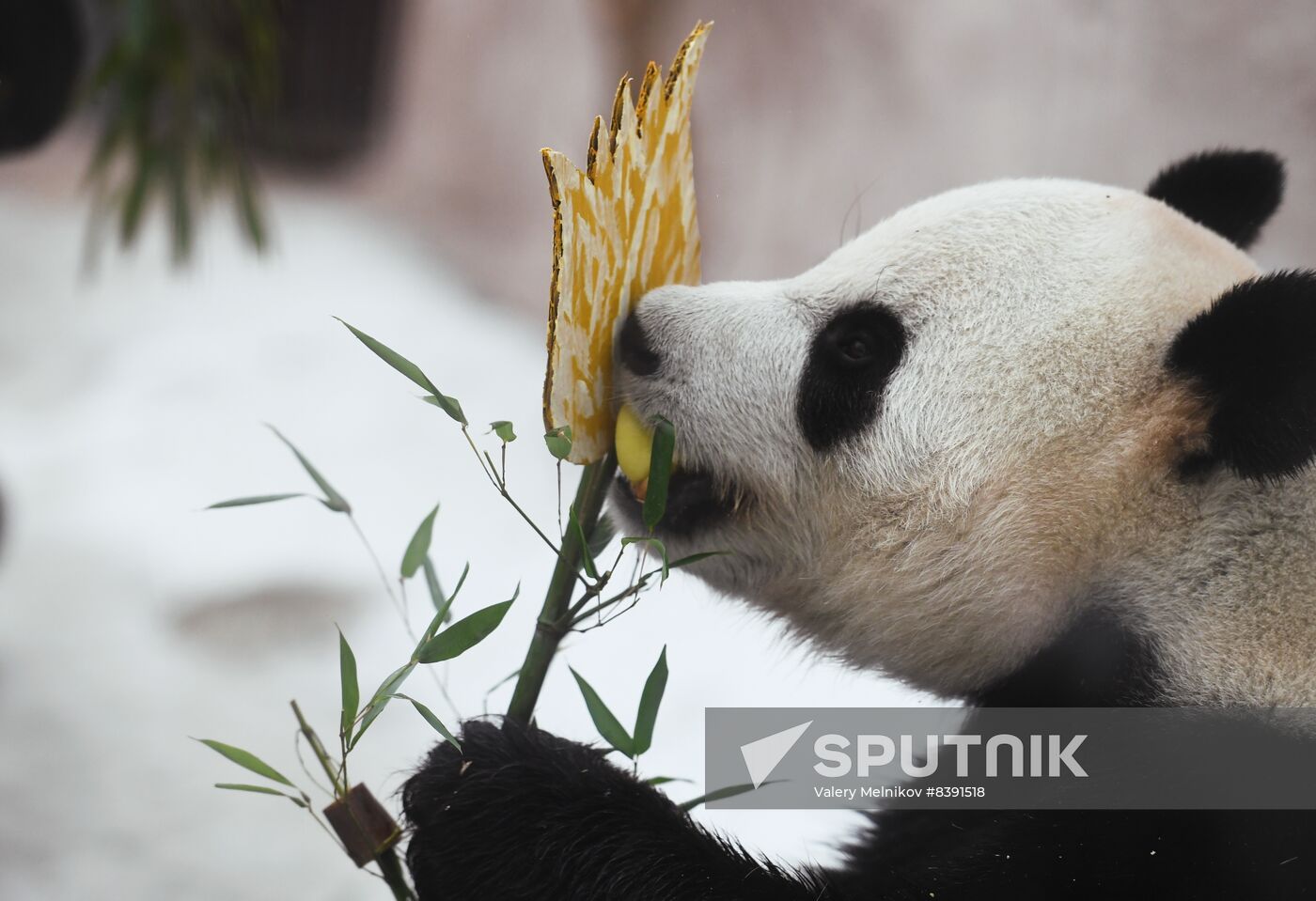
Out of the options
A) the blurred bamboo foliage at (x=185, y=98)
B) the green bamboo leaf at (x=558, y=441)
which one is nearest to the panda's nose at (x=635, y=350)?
the green bamboo leaf at (x=558, y=441)

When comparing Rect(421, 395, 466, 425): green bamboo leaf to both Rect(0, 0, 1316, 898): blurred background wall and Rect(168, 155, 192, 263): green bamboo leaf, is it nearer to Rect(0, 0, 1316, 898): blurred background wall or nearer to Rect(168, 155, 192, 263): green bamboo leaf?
Rect(0, 0, 1316, 898): blurred background wall

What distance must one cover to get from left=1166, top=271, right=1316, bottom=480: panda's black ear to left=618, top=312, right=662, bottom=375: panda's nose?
14.7 inches

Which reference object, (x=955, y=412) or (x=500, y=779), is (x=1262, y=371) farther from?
(x=500, y=779)

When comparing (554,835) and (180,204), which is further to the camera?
(180,204)

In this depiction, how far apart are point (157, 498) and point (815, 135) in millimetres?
1351

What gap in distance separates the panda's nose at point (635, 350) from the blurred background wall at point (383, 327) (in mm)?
272

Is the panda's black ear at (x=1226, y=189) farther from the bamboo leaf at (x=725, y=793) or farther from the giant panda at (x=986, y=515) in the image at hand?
the bamboo leaf at (x=725, y=793)

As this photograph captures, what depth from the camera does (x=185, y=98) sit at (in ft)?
6.48

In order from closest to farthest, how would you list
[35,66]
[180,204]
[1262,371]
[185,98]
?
[1262,371] < [35,66] < [185,98] < [180,204]

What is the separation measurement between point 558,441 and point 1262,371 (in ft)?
1.48

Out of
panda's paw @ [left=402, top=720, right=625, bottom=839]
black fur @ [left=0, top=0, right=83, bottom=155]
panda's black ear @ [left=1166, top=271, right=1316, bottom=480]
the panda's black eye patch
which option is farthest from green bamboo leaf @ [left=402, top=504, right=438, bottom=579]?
black fur @ [left=0, top=0, right=83, bottom=155]

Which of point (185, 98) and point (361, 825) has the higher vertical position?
point (185, 98)

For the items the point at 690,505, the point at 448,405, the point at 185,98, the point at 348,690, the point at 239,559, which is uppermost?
the point at 185,98

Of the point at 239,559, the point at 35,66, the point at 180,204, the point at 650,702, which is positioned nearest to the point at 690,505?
the point at 650,702
